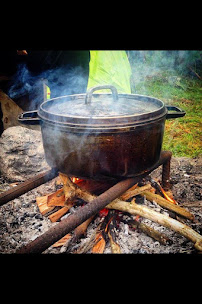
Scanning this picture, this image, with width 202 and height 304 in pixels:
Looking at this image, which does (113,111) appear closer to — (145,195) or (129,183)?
(129,183)

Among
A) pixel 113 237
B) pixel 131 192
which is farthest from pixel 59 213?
pixel 131 192

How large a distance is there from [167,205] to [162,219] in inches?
17.2

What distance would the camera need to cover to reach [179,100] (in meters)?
5.89

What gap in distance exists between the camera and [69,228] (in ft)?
5.00

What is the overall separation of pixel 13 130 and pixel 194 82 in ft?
16.7

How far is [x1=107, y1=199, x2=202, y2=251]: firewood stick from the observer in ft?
6.10

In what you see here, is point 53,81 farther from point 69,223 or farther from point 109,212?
point 69,223

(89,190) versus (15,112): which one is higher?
(15,112)

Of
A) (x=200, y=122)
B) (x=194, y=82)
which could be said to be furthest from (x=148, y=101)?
(x=194, y=82)

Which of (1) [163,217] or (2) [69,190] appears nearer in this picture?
(1) [163,217]

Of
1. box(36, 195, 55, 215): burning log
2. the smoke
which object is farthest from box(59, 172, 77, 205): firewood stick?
the smoke

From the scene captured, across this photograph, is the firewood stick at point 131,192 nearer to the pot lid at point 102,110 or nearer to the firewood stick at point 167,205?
the firewood stick at point 167,205

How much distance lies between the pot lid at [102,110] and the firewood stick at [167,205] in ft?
3.24
